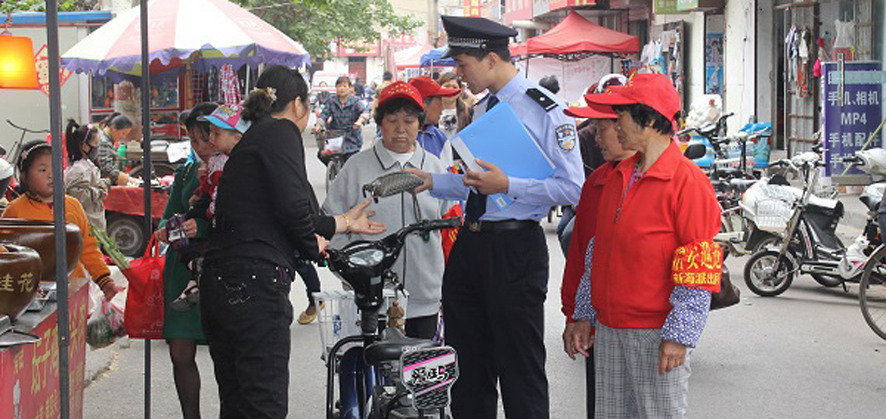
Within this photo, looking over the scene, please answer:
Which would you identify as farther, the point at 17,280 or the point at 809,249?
the point at 809,249

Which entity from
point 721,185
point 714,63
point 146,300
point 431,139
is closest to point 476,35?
point 146,300

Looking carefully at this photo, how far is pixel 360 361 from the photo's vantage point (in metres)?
4.60

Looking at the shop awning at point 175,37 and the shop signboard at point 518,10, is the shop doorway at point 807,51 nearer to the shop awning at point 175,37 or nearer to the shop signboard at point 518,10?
the shop awning at point 175,37

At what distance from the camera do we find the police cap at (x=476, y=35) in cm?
489

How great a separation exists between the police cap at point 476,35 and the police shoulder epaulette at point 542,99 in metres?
0.24

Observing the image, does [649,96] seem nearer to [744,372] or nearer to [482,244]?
[482,244]

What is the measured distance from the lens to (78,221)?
240 inches

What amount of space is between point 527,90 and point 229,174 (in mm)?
1371

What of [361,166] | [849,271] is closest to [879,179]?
[849,271]

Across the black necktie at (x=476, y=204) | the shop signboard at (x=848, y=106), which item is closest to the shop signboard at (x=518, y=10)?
the shop signboard at (x=848, y=106)

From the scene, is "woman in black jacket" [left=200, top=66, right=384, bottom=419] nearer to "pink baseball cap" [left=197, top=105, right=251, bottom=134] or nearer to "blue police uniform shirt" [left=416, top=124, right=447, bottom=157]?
"pink baseball cap" [left=197, top=105, right=251, bottom=134]

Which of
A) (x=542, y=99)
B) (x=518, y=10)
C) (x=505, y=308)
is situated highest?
(x=518, y=10)

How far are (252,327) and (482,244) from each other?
1.11 metres

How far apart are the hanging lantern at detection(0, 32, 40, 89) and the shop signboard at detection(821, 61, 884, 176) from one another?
10.6m
